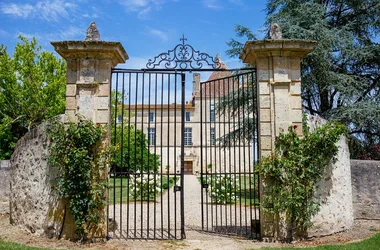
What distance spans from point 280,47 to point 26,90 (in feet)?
54.4

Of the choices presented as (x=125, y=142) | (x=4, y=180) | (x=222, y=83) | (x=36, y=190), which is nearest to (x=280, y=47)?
(x=36, y=190)

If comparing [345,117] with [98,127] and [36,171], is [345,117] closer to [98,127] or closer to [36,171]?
[98,127]

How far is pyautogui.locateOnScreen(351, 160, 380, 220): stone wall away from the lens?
7.53 metres

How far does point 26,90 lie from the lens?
18.6 metres

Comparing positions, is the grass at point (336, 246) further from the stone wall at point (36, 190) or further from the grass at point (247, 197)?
the grass at point (247, 197)

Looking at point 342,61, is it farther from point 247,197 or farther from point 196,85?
point 196,85

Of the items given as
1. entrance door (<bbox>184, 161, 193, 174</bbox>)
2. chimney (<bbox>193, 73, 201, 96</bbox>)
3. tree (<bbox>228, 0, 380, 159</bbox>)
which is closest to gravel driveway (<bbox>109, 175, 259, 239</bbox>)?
tree (<bbox>228, 0, 380, 159</bbox>)

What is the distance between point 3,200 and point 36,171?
284 cm

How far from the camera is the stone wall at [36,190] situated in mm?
5598

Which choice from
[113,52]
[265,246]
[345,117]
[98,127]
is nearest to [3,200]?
[98,127]

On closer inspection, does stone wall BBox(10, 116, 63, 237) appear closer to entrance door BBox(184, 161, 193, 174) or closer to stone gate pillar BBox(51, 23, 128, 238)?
stone gate pillar BBox(51, 23, 128, 238)

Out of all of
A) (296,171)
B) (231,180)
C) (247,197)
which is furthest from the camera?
Answer: (247,197)

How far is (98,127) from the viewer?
18.1 ft

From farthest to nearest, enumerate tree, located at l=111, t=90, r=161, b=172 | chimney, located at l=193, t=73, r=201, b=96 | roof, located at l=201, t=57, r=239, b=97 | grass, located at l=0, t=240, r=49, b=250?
chimney, located at l=193, t=73, r=201, b=96 < roof, located at l=201, t=57, r=239, b=97 < tree, located at l=111, t=90, r=161, b=172 < grass, located at l=0, t=240, r=49, b=250
